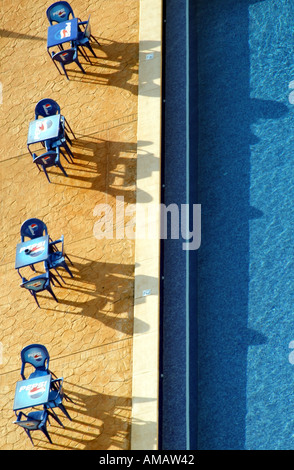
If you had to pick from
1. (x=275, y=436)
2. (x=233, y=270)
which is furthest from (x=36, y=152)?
(x=275, y=436)

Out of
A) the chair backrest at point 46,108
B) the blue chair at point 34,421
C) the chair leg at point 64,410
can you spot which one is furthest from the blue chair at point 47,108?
the blue chair at point 34,421

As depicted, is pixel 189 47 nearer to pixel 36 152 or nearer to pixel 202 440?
pixel 36 152

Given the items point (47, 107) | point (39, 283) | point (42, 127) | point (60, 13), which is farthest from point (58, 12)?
point (39, 283)

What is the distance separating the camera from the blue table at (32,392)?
1115 cm

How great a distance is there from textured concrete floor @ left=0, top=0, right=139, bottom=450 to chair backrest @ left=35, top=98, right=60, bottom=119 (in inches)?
26.9

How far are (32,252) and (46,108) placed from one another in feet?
9.02

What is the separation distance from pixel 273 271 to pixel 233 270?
0.64 meters

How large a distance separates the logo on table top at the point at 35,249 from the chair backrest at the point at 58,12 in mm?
4641

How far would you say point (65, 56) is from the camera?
1419 centimetres

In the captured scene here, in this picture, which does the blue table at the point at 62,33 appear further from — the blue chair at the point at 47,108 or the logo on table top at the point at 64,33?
the blue chair at the point at 47,108

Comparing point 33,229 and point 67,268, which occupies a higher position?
point 33,229

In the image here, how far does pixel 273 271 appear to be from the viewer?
1200cm

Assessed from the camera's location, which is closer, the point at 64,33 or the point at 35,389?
the point at 35,389

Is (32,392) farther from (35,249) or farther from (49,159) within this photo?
(49,159)
